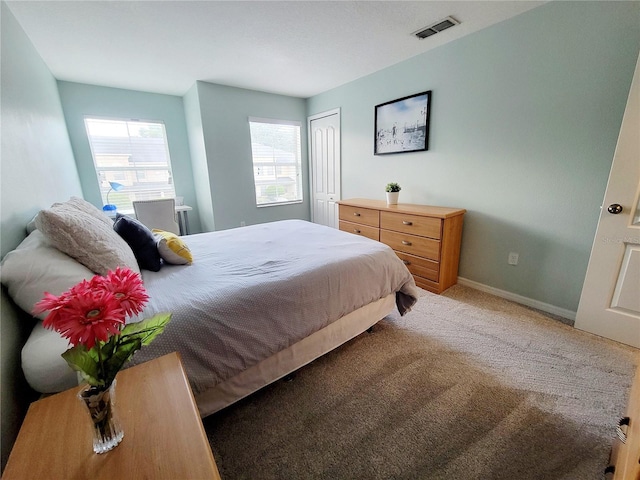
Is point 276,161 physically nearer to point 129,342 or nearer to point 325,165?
point 325,165

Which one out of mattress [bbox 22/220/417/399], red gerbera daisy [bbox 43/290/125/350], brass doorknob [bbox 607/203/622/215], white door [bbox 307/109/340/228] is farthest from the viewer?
white door [bbox 307/109/340/228]

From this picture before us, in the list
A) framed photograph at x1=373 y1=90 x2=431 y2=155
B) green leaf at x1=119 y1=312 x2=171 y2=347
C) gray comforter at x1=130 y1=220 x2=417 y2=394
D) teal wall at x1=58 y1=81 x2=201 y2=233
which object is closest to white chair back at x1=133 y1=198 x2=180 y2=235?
teal wall at x1=58 y1=81 x2=201 y2=233

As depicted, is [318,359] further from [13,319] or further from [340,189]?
[340,189]

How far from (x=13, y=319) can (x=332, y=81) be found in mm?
3771

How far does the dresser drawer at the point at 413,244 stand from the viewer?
2504 millimetres

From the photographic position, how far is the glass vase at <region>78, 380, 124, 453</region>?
600mm

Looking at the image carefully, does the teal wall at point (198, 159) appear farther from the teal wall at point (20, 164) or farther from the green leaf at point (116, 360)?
the green leaf at point (116, 360)

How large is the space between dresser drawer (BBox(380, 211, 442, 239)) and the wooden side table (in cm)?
227

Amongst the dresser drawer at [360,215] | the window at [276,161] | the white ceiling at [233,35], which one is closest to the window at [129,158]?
the white ceiling at [233,35]

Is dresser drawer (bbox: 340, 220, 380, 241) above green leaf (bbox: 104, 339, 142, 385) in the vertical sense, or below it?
below

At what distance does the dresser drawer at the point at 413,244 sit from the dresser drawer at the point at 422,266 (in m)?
0.05

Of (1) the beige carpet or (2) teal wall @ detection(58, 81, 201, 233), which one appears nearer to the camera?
(1) the beige carpet

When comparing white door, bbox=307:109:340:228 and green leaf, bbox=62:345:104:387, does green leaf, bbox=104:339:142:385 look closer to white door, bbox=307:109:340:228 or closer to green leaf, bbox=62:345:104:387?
green leaf, bbox=62:345:104:387

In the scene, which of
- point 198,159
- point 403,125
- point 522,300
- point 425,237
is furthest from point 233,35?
point 522,300
